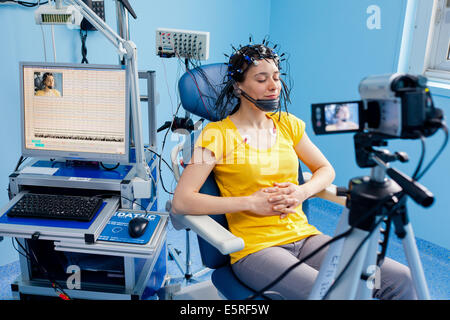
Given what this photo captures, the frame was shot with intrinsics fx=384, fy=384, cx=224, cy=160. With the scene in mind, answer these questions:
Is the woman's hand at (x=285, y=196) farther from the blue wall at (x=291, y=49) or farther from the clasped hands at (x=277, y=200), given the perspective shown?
the blue wall at (x=291, y=49)

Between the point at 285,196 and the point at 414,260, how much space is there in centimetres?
46

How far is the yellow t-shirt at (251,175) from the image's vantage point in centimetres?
128

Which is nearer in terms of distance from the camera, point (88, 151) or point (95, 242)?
point (95, 242)

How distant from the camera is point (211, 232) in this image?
1098mm

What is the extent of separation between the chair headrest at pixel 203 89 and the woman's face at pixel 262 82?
0.51ft

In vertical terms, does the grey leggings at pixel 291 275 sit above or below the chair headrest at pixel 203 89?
below

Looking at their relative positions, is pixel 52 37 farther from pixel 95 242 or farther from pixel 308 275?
pixel 308 275

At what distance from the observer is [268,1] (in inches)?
110

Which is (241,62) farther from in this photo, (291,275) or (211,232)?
(291,275)

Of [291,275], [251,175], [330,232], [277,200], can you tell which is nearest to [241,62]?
[251,175]

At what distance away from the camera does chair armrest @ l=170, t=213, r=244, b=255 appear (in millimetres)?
1034

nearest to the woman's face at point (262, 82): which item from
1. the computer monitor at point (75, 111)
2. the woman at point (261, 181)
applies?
the woman at point (261, 181)

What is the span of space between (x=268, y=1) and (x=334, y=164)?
127 cm
